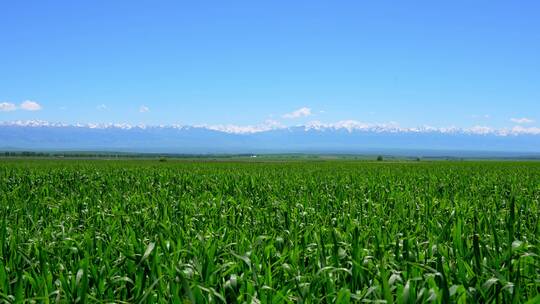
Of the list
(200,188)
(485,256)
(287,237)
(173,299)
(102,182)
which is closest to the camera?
(173,299)

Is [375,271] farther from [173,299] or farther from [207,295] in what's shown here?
[173,299]

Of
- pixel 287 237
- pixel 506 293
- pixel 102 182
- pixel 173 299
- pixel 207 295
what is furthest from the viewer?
pixel 102 182

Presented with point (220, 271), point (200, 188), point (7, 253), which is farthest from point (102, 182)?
point (220, 271)

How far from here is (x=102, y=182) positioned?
21.9 m

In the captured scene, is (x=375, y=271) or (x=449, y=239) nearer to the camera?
(x=375, y=271)

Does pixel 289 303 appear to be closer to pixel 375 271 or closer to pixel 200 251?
pixel 375 271

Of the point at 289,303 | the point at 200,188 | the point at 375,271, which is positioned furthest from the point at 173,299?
the point at 200,188

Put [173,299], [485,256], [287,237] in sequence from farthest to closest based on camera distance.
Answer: [287,237] < [485,256] < [173,299]

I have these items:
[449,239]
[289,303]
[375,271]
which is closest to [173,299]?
[289,303]

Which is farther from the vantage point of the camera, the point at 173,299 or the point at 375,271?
the point at 375,271

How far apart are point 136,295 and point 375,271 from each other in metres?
1.98

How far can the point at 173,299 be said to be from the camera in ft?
11.1

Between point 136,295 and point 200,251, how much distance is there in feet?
5.16

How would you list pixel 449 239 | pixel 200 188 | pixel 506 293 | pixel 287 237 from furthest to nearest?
pixel 200 188, pixel 449 239, pixel 287 237, pixel 506 293
